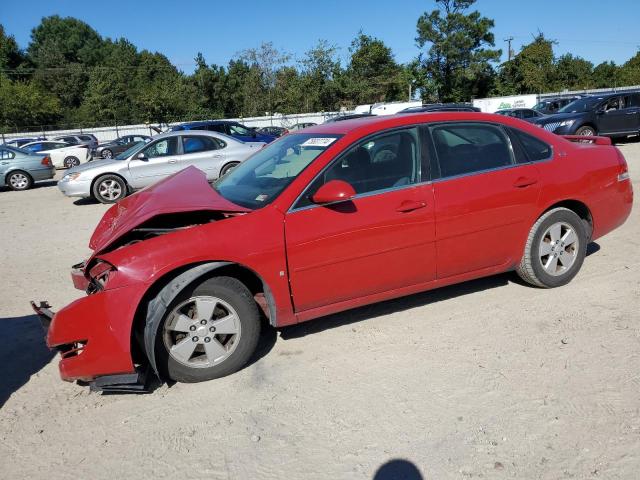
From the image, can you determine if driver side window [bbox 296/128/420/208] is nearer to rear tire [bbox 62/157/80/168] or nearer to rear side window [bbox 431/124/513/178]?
rear side window [bbox 431/124/513/178]

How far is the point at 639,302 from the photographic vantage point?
13.9 ft

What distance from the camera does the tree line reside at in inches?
2095

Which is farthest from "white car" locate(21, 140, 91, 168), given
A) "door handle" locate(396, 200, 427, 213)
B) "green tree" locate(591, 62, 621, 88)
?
"green tree" locate(591, 62, 621, 88)

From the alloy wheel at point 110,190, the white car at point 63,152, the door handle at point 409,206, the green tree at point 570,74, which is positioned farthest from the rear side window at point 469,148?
the green tree at point 570,74

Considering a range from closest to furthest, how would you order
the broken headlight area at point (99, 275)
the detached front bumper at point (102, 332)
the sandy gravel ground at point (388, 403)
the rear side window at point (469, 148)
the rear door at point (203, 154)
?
the sandy gravel ground at point (388, 403), the detached front bumper at point (102, 332), the broken headlight area at point (99, 275), the rear side window at point (469, 148), the rear door at point (203, 154)

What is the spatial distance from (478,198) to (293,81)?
55.2m

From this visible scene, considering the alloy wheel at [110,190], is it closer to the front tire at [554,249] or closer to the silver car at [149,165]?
the silver car at [149,165]

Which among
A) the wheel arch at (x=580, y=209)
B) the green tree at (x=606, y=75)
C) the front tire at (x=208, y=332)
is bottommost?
the front tire at (x=208, y=332)

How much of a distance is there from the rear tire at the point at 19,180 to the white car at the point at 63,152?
8.35 m

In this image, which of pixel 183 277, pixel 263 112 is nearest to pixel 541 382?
pixel 183 277

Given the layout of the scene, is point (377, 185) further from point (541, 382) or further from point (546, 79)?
point (546, 79)

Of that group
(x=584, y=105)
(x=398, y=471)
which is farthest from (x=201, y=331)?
(x=584, y=105)

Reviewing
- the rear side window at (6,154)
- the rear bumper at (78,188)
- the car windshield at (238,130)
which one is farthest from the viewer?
the rear side window at (6,154)

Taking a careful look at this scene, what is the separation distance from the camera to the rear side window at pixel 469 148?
4062mm
